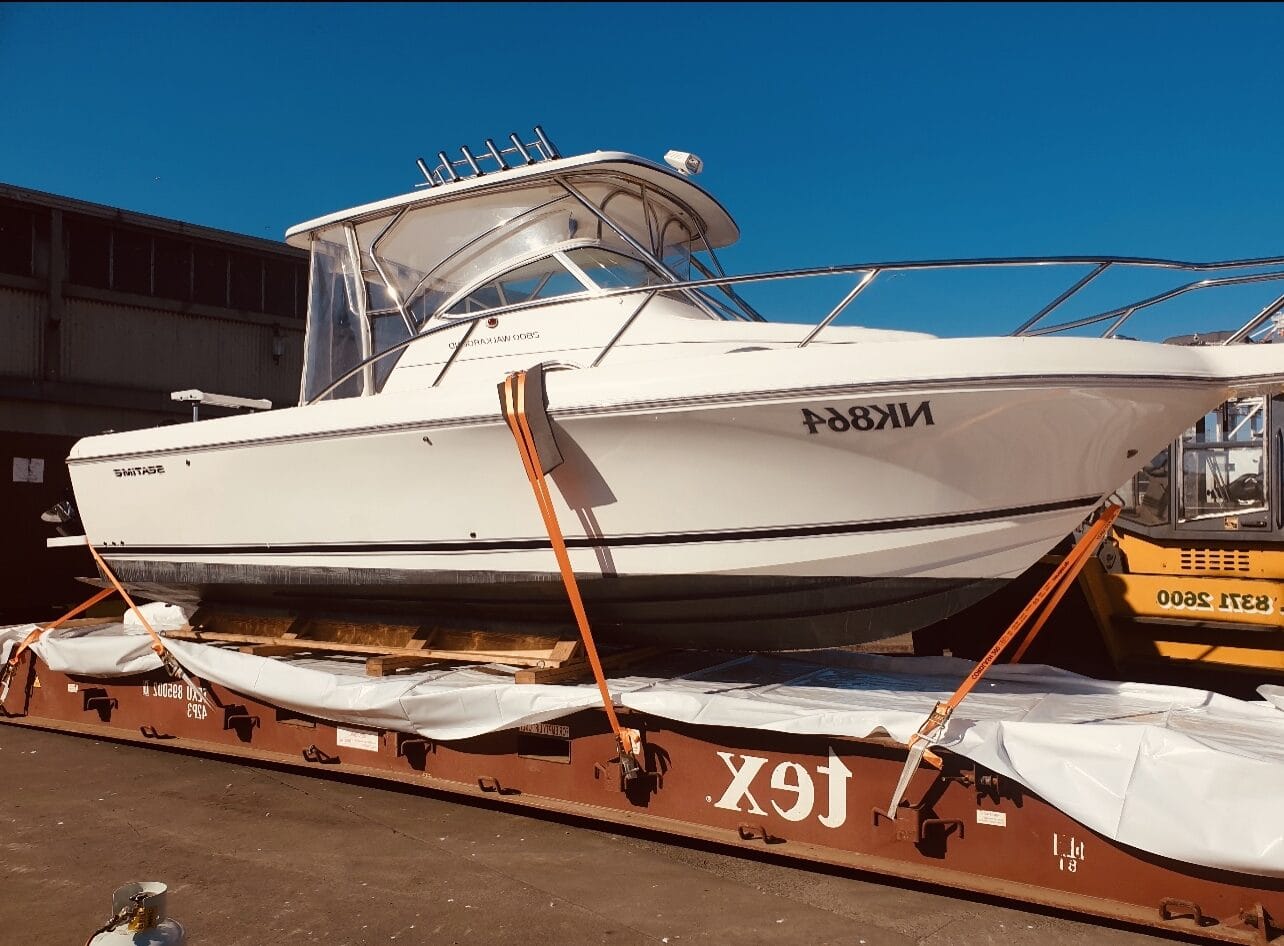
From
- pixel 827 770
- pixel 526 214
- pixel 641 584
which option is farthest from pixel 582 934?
pixel 526 214

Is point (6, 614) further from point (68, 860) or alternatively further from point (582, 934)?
point (582, 934)

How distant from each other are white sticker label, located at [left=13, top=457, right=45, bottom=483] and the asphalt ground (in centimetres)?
359

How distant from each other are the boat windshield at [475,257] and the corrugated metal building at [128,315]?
7338 mm

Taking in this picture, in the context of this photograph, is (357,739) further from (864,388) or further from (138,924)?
(864,388)

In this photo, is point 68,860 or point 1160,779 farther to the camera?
point 68,860

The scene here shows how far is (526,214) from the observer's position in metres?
4.92

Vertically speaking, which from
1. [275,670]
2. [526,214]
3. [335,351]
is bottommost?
[275,670]

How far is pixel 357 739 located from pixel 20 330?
31.5 ft

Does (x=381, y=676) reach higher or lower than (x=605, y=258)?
lower

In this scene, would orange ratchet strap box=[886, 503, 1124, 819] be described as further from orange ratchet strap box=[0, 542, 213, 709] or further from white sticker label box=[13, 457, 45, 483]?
white sticker label box=[13, 457, 45, 483]

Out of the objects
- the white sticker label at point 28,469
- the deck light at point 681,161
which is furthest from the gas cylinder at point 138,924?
the white sticker label at point 28,469

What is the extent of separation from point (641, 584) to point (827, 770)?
43.1 inches

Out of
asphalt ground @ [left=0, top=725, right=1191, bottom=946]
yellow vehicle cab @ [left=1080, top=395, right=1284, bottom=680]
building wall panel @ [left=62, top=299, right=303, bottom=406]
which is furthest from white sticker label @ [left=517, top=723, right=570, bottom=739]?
building wall panel @ [left=62, top=299, right=303, bottom=406]

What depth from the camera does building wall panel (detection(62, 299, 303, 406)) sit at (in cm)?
1170
